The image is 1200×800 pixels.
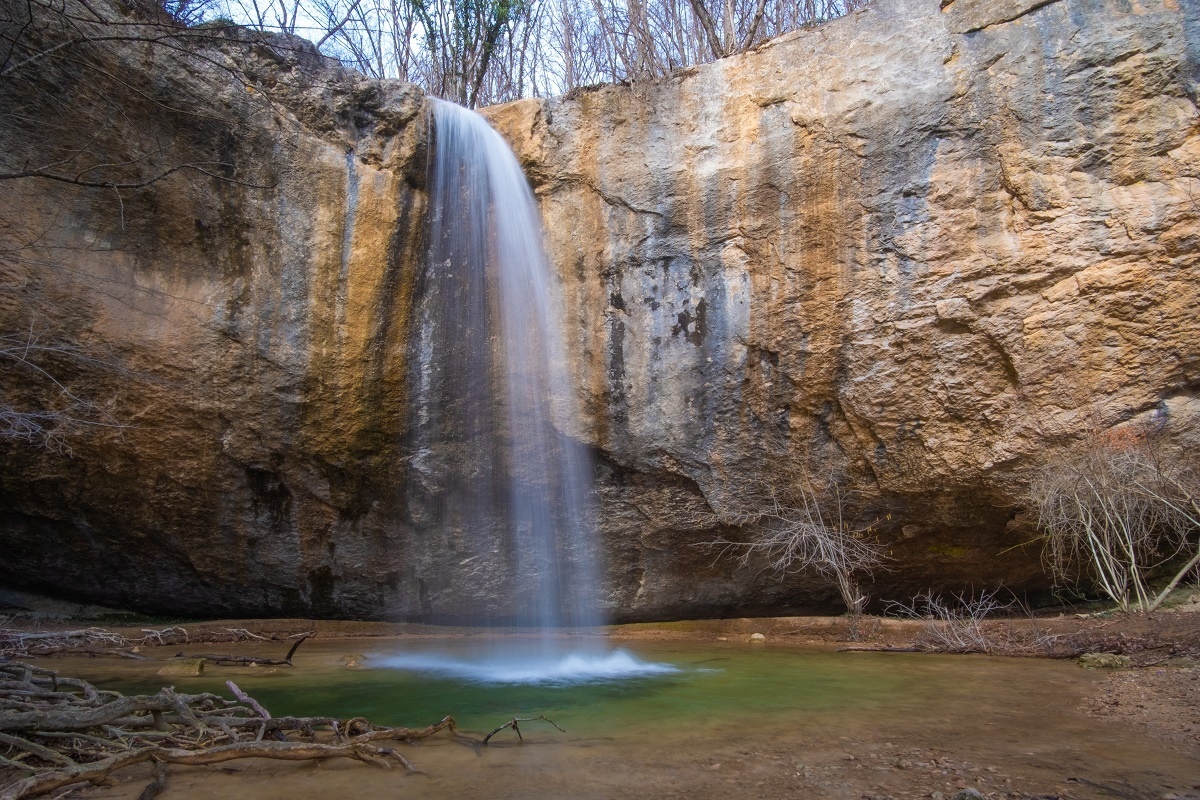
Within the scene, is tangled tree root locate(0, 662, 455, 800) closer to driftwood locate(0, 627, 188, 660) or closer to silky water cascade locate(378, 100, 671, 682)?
driftwood locate(0, 627, 188, 660)

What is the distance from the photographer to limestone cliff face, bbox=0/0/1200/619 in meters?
7.54

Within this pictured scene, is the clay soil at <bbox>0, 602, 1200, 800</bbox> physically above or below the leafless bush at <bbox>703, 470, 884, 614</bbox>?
below

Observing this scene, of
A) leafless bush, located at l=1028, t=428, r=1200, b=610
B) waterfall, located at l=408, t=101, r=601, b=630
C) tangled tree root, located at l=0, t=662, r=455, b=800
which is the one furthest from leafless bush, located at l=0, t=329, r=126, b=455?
leafless bush, located at l=1028, t=428, r=1200, b=610

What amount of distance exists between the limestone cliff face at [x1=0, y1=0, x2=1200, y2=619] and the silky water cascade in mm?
239

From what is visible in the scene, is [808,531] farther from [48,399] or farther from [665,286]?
[48,399]

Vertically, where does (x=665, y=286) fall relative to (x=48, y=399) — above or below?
above

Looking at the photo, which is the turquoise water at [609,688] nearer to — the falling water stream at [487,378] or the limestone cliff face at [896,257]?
the falling water stream at [487,378]

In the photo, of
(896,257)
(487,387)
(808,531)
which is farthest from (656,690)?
(896,257)

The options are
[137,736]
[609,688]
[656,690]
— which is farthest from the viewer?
[609,688]

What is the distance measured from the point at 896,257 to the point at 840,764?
5.89m

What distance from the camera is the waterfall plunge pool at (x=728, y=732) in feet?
10.2

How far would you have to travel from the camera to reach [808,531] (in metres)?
8.59

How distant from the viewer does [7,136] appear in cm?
745

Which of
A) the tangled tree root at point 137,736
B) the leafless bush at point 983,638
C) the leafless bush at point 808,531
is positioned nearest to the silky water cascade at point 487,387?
the leafless bush at point 808,531
